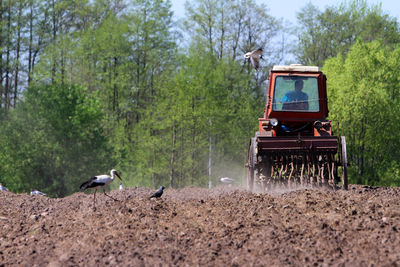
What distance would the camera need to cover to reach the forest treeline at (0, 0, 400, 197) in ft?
113

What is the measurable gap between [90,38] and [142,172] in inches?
455

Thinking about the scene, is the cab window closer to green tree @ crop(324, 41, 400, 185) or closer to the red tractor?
the red tractor

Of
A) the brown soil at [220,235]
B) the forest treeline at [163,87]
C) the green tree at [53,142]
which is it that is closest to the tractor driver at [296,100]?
the brown soil at [220,235]

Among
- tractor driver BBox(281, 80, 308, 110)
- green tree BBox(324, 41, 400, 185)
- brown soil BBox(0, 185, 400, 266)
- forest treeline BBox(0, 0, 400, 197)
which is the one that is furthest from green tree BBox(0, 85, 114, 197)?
brown soil BBox(0, 185, 400, 266)

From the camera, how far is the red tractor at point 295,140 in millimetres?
12992

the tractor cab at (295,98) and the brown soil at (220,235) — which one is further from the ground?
the tractor cab at (295,98)

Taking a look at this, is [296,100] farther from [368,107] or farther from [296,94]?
[368,107]

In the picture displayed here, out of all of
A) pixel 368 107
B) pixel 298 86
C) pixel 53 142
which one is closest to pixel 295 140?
pixel 298 86

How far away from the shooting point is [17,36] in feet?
133

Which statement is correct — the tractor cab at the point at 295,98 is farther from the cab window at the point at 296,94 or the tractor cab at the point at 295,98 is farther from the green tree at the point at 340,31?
the green tree at the point at 340,31

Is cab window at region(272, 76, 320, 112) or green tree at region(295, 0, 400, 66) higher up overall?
green tree at region(295, 0, 400, 66)

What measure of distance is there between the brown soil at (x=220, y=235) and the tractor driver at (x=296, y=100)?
4.14m

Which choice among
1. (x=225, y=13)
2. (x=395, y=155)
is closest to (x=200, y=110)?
(x=225, y=13)

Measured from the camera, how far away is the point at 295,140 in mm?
13070
